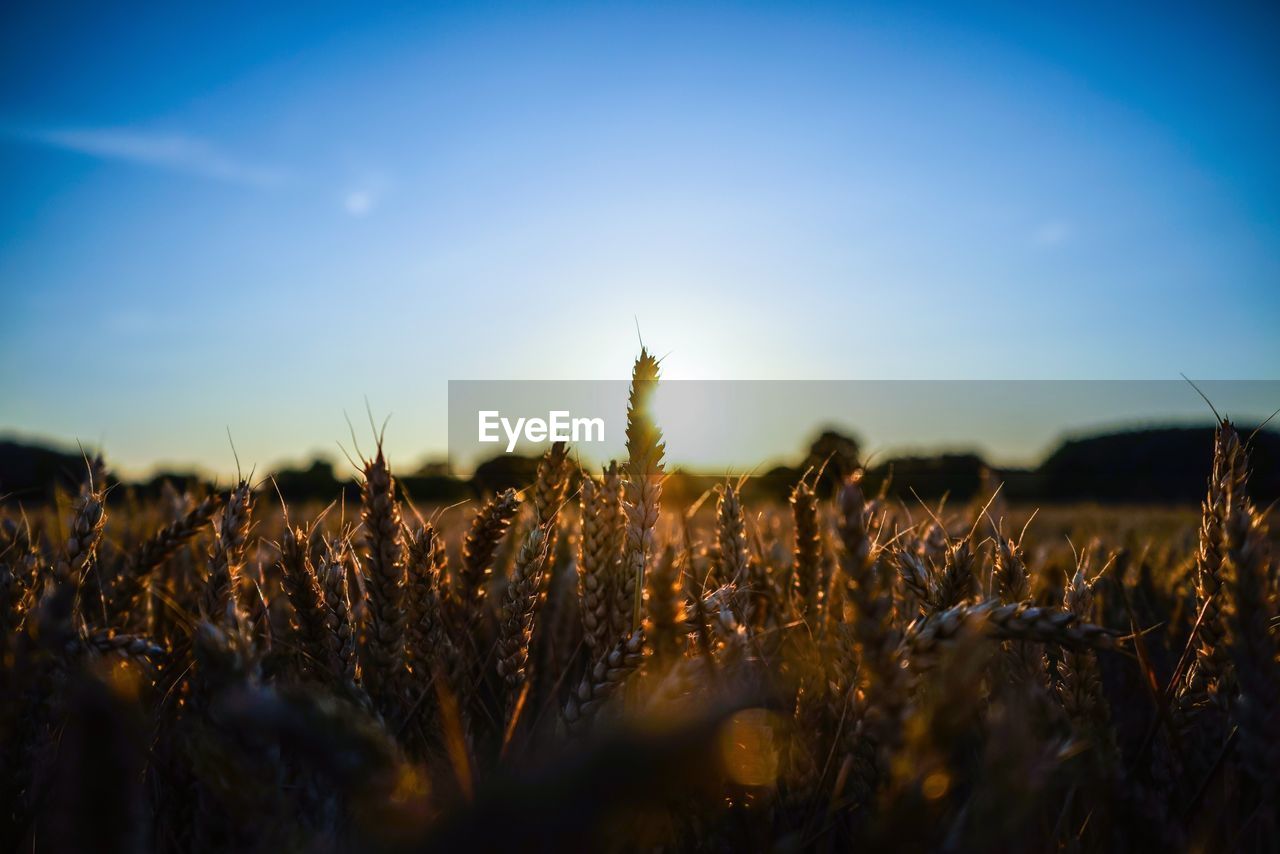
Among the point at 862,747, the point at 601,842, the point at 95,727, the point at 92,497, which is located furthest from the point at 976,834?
the point at 92,497

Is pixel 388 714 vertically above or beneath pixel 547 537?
beneath

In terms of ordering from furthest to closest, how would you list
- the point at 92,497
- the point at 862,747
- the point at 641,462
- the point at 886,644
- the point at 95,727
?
1. the point at 92,497
2. the point at 641,462
3. the point at 862,747
4. the point at 886,644
5. the point at 95,727

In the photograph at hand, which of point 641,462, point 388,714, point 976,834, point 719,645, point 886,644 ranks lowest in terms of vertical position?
point 388,714

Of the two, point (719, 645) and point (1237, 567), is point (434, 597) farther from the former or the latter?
point (1237, 567)

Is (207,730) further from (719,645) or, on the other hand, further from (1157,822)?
(1157,822)

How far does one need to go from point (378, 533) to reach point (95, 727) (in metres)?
0.72

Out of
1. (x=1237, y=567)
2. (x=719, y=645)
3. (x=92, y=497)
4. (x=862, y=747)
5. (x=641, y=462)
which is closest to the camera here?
(x=1237, y=567)

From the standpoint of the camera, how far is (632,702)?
120cm

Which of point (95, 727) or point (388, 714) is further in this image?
point (388, 714)

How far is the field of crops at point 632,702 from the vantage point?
2.05 feet

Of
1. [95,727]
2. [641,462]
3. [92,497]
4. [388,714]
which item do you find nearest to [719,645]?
[641,462]

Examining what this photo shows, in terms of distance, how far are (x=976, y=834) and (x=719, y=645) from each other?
31.9 inches

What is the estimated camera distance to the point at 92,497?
1675mm

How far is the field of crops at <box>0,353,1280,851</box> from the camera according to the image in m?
0.62
